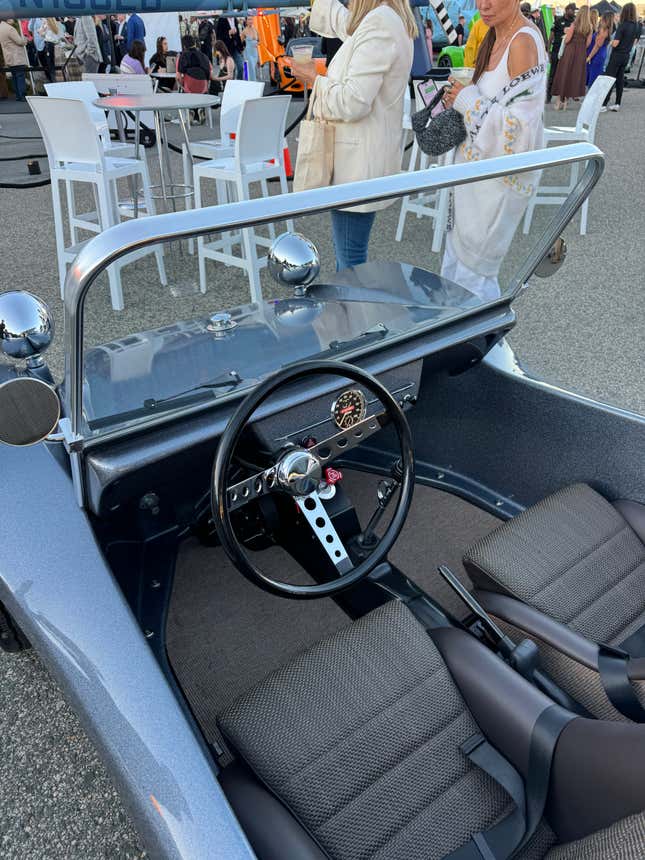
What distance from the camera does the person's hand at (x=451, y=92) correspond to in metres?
3.27

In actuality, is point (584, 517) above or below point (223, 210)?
below

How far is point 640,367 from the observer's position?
3902mm

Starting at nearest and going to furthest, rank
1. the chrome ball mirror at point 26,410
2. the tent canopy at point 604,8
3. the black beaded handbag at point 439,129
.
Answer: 1. the chrome ball mirror at point 26,410
2. the black beaded handbag at point 439,129
3. the tent canopy at point 604,8

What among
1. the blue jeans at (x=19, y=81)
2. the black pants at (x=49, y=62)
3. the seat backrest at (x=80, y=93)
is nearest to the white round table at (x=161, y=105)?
the seat backrest at (x=80, y=93)

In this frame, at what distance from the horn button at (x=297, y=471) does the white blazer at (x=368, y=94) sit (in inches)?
88.3

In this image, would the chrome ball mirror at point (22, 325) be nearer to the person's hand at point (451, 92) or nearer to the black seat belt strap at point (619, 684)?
the black seat belt strap at point (619, 684)

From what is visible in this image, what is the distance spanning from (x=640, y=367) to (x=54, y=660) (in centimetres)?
361

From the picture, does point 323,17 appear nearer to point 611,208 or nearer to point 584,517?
point 584,517

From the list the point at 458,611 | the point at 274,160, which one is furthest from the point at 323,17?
the point at 458,611

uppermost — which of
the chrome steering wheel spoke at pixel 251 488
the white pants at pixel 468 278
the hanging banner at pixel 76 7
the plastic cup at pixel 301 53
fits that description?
the hanging banner at pixel 76 7

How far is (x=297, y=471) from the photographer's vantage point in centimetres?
148

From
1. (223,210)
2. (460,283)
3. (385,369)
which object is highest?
(223,210)

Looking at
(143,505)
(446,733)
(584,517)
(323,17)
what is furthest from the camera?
(323,17)

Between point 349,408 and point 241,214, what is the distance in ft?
1.81
